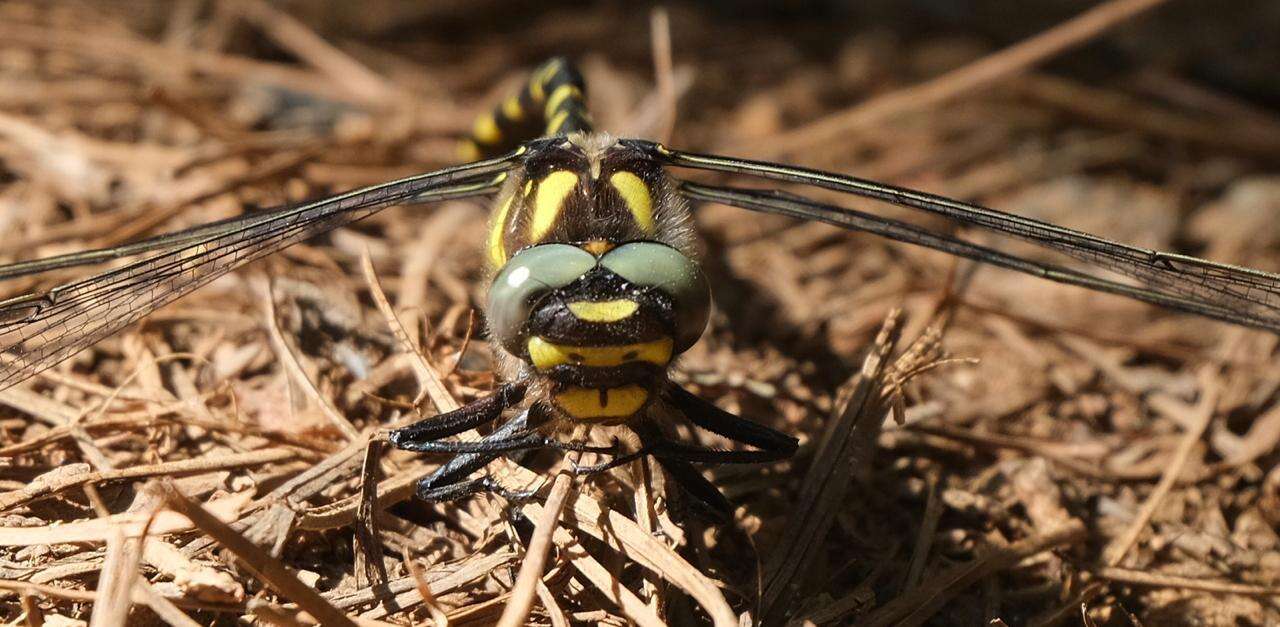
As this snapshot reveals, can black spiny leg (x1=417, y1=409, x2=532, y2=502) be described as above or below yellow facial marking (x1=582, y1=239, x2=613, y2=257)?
below

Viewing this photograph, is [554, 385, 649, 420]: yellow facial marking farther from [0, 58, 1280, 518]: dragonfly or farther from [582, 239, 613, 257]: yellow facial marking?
[582, 239, 613, 257]: yellow facial marking

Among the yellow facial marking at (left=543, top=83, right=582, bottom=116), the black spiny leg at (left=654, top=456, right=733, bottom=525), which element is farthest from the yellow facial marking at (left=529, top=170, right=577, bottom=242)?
the yellow facial marking at (left=543, top=83, right=582, bottom=116)

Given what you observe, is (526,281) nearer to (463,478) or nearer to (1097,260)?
(463,478)

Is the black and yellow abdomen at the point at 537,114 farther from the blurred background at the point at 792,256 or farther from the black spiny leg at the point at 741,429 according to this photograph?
the black spiny leg at the point at 741,429

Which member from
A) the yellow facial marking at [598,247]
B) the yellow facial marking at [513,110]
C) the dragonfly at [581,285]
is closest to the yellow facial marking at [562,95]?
the yellow facial marking at [513,110]

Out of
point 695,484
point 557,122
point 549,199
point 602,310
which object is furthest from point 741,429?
point 557,122

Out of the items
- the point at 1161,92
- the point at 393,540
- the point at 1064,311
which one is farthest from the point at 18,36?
the point at 1161,92
